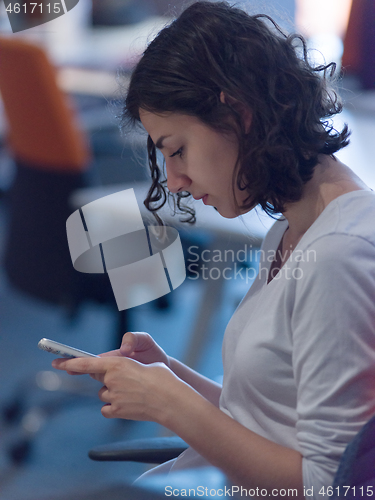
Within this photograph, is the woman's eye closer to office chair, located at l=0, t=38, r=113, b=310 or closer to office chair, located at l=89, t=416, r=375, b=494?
office chair, located at l=89, t=416, r=375, b=494

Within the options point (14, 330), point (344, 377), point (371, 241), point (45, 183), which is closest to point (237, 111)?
point (371, 241)

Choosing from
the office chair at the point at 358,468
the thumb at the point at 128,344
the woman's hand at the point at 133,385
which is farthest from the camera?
the thumb at the point at 128,344

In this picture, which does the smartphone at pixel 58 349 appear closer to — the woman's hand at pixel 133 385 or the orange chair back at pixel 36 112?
the woman's hand at pixel 133 385

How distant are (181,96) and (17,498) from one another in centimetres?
115

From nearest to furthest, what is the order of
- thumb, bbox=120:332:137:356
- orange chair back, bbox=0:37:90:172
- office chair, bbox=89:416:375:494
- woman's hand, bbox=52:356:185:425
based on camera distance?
office chair, bbox=89:416:375:494, woman's hand, bbox=52:356:185:425, thumb, bbox=120:332:137:356, orange chair back, bbox=0:37:90:172

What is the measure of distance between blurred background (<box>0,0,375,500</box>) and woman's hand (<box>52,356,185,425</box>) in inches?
8.5

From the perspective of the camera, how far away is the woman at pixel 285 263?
0.46 meters

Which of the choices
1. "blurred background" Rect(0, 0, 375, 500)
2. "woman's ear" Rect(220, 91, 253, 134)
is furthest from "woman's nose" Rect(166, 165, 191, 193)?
"blurred background" Rect(0, 0, 375, 500)

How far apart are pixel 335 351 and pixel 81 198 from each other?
81 centimetres

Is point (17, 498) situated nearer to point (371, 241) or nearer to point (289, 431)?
point (289, 431)

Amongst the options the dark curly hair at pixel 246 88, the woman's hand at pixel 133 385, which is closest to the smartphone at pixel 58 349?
the woman's hand at pixel 133 385

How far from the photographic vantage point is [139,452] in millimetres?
705

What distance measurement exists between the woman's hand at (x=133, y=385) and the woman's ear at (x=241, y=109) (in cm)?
34

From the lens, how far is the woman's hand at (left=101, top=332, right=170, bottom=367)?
0.67 metres
